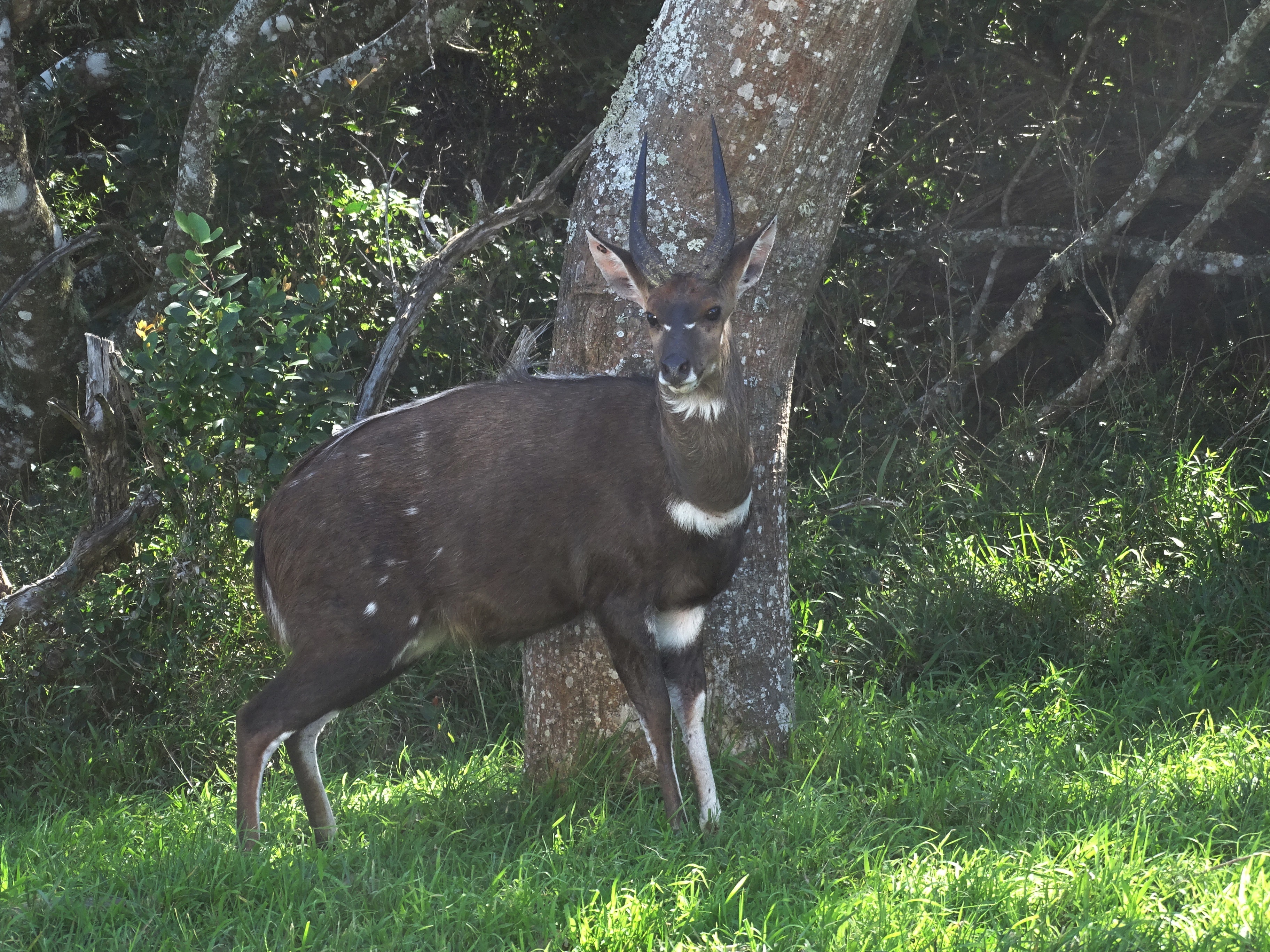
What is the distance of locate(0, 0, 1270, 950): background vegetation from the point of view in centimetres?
326

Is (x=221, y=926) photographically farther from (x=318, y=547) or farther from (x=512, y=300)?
(x=512, y=300)

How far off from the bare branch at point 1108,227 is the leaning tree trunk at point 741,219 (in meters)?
2.17

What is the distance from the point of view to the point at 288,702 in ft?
12.5

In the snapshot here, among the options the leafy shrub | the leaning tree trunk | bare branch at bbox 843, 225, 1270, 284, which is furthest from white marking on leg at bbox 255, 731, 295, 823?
bare branch at bbox 843, 225, 1270, 284

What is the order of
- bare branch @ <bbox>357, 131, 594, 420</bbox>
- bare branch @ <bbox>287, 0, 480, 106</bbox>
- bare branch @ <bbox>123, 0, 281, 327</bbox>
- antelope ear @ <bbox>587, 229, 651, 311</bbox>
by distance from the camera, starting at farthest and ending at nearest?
bare branch @ <bbox>287, 0, 480, 106</bbox>, bare branch @ <bbox>123, 0, 281, 327</bbox>, bare branch @ <bbox>357, 131, 594, 420</bbox>, antelope ear @ <bbox>587, 229, 651, 311</bbox>

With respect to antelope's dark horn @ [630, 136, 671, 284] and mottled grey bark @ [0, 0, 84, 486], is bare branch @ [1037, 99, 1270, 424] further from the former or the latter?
mottled grey bark @ [0, 0, 84, 486]

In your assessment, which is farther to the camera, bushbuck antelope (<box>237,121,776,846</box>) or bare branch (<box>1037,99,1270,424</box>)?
bare branch (<box>1037,99,1270,424</box>)

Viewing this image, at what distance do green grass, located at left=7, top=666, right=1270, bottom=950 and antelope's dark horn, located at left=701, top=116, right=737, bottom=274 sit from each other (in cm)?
150

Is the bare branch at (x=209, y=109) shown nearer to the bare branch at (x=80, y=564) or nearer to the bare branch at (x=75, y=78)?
→ the bare branch at (x=75, y=78)

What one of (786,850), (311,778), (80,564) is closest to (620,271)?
(786,850)

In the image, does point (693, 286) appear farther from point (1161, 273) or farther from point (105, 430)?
point (1161, 273)

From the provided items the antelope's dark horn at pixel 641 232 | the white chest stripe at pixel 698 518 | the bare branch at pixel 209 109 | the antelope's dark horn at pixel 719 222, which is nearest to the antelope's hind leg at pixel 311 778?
the white chest stripe at pixel 698 518

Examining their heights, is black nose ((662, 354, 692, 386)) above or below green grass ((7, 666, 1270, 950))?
above

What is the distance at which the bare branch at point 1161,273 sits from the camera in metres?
5.81
